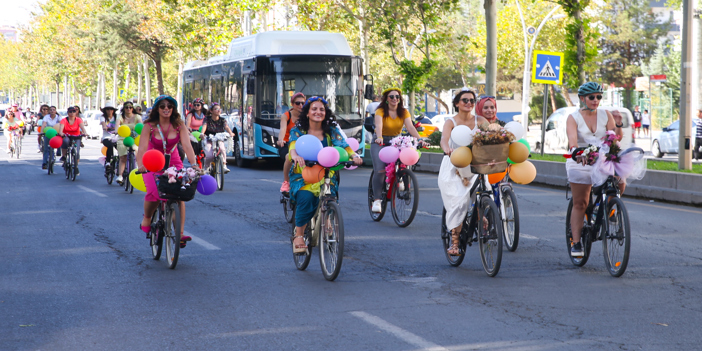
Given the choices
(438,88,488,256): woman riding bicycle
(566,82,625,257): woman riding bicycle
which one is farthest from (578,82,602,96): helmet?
(438,88,488,256): woman riding bicycle

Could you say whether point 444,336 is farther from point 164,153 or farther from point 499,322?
point 164,153

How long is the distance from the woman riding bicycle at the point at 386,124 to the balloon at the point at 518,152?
10.8 ft

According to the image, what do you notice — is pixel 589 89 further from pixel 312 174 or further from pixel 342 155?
pixel 312 174

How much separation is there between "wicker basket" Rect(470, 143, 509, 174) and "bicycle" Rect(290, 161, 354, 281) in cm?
106

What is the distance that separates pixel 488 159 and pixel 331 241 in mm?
1520

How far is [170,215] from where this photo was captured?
8.28 meters

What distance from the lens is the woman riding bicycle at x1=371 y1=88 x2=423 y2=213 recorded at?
11.6 meters

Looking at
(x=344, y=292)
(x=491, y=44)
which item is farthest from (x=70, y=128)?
(x=344, y=292)

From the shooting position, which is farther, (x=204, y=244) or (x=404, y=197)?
(x=404, y=197)

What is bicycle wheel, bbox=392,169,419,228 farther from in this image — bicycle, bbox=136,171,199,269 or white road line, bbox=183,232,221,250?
bicycle, bbox=136,171,199,269

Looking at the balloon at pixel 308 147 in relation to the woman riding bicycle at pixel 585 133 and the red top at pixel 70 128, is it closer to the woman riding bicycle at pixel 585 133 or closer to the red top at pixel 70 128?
the woman riding bicycle at pixel 585 133

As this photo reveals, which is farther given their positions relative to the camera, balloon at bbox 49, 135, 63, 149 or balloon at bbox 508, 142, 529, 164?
balloon at bbox 49, 135, 63, 149

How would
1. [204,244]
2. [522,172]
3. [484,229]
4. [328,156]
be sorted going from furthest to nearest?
[204,244]
[522,172]
[484,229]
[328,156]

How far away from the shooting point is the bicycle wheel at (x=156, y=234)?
8516mm
